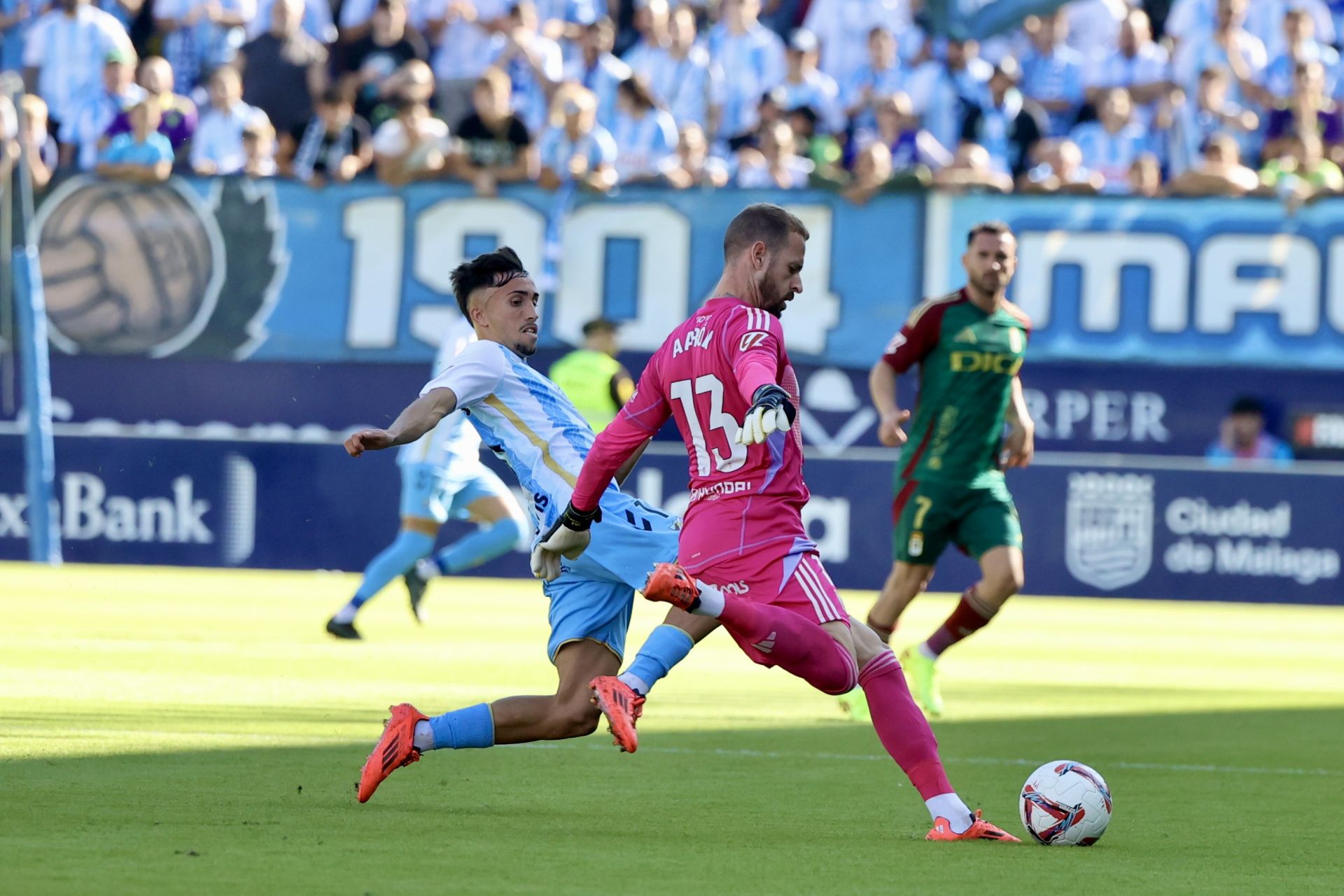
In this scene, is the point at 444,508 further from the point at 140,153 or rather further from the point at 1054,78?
the point at 1054,78

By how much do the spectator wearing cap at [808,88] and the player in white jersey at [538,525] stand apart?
1361cm

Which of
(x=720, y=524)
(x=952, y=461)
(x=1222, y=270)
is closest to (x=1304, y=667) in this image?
(x=952, y=461)

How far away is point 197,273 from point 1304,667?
37.7 ft

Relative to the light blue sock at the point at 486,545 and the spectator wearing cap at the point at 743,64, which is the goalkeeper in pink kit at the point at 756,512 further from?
the spectator wearing cap at the point at 743,64

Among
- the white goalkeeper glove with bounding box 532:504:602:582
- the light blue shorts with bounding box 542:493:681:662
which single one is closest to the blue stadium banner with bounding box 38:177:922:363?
the light blue shorts with bounding box 542:493:681:662

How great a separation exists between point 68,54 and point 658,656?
638 inches

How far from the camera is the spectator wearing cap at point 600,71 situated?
67.2ft

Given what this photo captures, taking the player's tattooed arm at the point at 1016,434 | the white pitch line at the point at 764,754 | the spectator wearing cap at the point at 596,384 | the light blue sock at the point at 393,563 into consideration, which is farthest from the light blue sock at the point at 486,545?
the white pitch line at the point at 764,754

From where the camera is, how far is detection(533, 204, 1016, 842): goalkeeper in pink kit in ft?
19.9

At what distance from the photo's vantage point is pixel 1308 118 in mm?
19500

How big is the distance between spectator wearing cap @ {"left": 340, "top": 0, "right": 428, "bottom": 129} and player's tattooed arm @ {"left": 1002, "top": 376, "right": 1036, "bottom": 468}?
38.0 feet

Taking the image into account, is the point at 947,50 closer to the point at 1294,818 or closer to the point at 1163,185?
the point at 1163,185

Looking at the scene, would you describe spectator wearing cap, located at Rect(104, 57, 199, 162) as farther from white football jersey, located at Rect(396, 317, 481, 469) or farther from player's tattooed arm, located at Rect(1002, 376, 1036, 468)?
player's tattooed arm, located at Rect(1002, 376, 1036, 468)

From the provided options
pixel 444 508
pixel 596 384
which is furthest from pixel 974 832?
pixel 596 384
